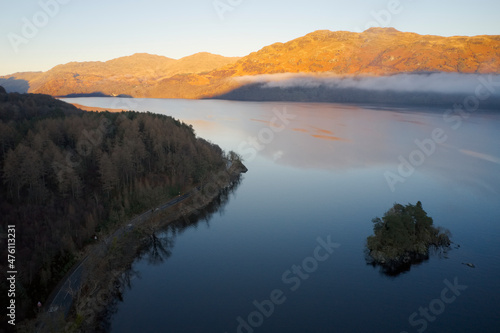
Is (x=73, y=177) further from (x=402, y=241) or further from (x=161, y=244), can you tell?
(x=402, y=241)

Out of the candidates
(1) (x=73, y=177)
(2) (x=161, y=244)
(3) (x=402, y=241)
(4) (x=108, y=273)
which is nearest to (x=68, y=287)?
(4) (x=108, y=273)

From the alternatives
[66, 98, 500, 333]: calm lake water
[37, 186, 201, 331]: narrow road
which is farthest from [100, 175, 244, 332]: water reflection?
[37, 186, 201, 331]: narrow road

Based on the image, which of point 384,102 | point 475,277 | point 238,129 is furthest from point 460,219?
point 384,102

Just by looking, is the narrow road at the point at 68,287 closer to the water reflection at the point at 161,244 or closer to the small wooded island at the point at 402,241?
the water reflection at the point at 161,244

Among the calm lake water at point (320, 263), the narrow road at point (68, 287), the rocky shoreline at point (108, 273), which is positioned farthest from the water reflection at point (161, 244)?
the narrow road at point (68, 287)

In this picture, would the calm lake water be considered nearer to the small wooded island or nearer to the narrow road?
the small wooded island

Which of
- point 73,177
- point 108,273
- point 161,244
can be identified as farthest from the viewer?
point 73,177
